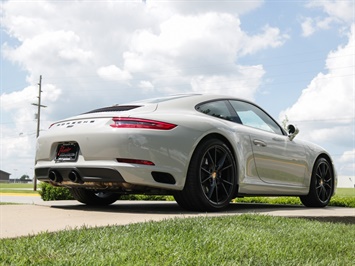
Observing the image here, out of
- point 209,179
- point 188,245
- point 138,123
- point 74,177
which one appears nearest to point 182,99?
point 138,123

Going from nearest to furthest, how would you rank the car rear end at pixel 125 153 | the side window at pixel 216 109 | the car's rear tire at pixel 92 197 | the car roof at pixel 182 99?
the car rear end at pixel 125 153 < the car roof at pixel 182 99 < the side window at pixel 216 109 < the car's rear tire at pixel 92 197

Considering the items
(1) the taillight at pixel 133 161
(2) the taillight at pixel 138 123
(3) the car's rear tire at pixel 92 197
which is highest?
(2) the taillight at pixel 138 123

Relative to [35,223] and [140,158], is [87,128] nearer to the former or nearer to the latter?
[140,158]

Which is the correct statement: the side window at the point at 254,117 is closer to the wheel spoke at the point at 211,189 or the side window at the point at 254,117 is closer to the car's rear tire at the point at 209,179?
the car's rear tire at the point at 209,179

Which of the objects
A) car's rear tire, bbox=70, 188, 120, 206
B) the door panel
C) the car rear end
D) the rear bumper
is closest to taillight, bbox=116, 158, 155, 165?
the car rear end

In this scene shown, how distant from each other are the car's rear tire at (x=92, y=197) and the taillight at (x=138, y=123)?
78.1 inches

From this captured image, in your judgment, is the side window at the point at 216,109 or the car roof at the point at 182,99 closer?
the car roof at the point at 182,99

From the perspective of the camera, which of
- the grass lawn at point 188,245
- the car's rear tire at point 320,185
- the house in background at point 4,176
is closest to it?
the grass lawn at point 188,245

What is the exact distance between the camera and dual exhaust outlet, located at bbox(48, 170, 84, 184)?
5.67 metres

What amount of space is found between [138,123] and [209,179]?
1103 mm

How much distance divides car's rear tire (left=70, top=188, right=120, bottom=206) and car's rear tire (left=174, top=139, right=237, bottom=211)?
6.10 ft

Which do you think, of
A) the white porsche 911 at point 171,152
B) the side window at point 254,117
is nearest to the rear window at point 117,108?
the white porsche 911 at point 171,152

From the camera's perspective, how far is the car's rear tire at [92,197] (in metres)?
7.15

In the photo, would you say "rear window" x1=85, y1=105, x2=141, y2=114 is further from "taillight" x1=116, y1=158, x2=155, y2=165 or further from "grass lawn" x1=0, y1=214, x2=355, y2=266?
"grass lawn" x1=0, y1=214, x2=355, y2=266
